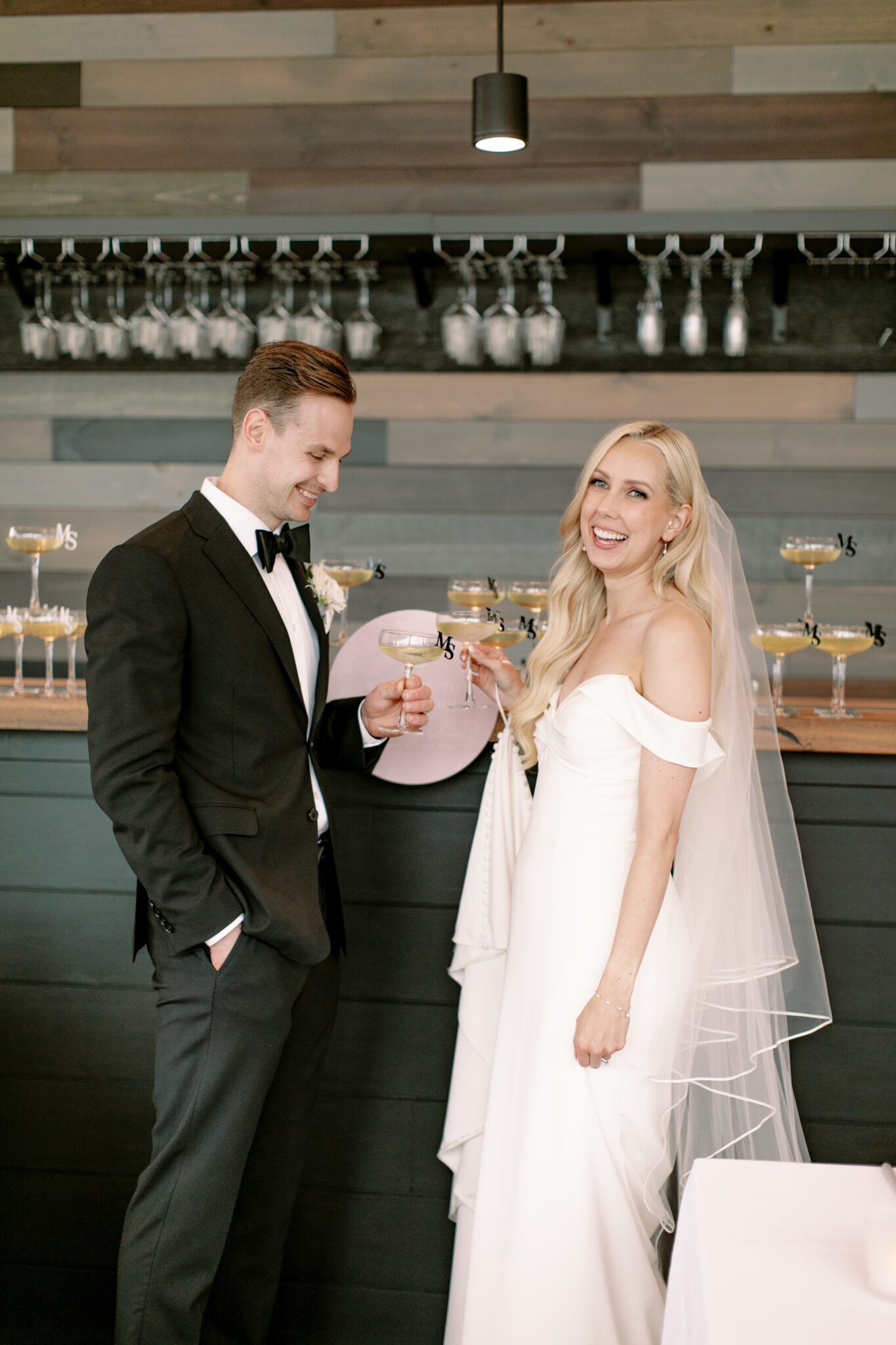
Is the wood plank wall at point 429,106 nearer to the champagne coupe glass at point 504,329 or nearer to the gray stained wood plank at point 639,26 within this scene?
the gray stained wood plank at point 639,26

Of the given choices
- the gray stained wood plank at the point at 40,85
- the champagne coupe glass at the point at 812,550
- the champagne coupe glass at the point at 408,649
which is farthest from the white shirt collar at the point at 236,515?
the gray stained wood plank at the point at 40,85

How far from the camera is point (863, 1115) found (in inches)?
86.4

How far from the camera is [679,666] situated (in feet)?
6.00

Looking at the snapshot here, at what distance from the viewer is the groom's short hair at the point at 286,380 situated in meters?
1.80

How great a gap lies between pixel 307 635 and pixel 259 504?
0.27 m

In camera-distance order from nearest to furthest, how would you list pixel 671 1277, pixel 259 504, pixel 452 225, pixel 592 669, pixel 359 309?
pixel 671 1277 → pixel 259 504 → pixel 592 669 → pixel 452 225 → pixel 359 309

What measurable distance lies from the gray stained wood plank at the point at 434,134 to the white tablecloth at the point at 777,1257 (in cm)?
335

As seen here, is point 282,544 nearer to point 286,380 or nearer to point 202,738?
point 286,380

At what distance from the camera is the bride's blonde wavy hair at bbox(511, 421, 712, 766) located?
78.5 inches

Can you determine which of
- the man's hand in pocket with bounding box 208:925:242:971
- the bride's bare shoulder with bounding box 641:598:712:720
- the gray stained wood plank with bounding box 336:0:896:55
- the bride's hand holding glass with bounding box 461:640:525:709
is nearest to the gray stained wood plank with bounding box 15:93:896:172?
the gray stained wood plank with bounding box 336:0:896:55

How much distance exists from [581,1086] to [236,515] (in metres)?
1.08

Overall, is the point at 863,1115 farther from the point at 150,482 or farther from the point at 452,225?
the point at 150,482

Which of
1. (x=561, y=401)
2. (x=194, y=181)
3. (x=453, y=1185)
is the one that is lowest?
(x=453, y=1185)

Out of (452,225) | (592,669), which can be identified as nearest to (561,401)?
(452,225)
